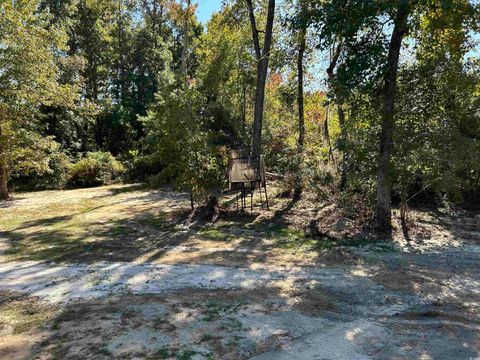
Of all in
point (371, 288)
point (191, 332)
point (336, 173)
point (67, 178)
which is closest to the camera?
point (191, 332)

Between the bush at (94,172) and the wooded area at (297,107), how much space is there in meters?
0.04

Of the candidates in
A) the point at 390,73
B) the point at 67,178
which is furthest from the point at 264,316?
the point at 67,178

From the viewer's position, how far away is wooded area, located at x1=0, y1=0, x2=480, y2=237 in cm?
744

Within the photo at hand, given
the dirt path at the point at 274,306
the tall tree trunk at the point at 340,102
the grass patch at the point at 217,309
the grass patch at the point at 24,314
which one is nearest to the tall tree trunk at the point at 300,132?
the tall tree trunk at the point at 340,102

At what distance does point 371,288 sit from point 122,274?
3.31m

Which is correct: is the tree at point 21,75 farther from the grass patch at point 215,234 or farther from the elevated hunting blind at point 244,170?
the grass patch at point 215,234

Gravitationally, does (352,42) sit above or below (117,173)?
above

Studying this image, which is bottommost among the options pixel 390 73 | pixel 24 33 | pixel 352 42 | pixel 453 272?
pixel 453 272

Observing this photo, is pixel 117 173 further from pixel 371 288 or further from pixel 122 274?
pixel 371 288

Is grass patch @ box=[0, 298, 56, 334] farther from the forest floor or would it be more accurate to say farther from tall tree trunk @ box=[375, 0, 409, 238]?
tall tree trunk @ box=[375, 0, 409, 238]

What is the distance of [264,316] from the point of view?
444cm

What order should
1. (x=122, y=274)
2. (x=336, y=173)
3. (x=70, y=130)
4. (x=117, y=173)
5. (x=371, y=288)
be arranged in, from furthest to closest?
(x=70, y=130)
(x=117, y=173)
(x=336, y=173)
(x=122, y=274)
(x=371, y=288)

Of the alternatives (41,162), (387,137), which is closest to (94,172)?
(41,162)

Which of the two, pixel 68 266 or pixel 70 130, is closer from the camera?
pixel 68 266
